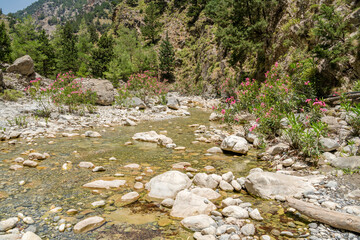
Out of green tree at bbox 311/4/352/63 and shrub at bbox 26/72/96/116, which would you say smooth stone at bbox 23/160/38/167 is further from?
green tree at bbox 311/4/352/63

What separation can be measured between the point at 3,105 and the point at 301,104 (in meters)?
16.4

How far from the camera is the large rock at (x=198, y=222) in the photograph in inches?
124

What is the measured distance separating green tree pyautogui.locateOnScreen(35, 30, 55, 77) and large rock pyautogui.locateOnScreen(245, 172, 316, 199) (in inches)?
1392

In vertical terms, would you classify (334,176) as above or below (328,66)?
below

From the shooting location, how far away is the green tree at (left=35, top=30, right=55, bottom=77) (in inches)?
1208

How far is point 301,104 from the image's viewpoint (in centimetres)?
866

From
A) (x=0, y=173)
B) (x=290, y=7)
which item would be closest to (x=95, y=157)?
(x=0, y=173)

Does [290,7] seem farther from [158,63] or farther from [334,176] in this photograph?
[158,63]

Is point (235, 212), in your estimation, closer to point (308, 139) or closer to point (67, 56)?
point (308, 139)

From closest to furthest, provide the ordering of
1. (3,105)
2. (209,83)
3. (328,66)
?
(328,66)
(3,105)
(209,83)

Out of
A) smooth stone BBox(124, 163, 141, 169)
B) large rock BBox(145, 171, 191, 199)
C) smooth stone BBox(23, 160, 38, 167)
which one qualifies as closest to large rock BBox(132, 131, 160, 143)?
smooth stone BBox(124, 163, 141, 169)

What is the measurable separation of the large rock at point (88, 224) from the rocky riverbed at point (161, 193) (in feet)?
0.05

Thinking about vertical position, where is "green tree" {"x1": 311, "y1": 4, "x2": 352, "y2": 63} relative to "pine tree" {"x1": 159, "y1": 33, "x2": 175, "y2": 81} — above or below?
below

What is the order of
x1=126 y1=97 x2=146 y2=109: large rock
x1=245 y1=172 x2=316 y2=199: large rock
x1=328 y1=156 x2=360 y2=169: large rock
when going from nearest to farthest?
x1=245 y1=172 x2=316 y2=199: large rock < x1=328 y1=156 x2=360 y2=169: large rock < x1=126 y1=97 x2=146 y2=109: large rock
